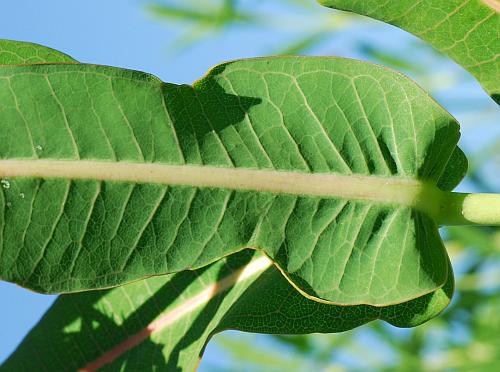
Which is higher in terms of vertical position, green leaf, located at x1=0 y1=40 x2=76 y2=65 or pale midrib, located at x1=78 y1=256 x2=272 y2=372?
green leaf, located at x1=0 y1=40 x2=76 y2=65

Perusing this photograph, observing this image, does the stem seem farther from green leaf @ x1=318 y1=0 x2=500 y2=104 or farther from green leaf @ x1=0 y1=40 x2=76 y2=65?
green leaf @ x1=0 y1=40 x2=76 y2=65

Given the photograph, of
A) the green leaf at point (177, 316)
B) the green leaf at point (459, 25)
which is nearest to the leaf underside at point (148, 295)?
the green leaf at point (177, 316)

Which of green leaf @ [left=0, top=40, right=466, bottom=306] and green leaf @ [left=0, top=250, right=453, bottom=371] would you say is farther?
green leaf @ [left=0, top=250, right=453, bottom=371]

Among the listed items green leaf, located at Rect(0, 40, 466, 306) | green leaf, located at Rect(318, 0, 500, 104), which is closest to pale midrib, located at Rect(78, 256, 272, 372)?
green leaf, located at Rect(0, 40, 466, 306)

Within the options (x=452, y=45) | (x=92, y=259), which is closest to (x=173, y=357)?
(x=92, y=259)

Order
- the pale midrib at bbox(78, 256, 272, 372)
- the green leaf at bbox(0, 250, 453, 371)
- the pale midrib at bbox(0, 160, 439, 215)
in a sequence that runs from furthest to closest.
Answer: the pale midrib at bbox(78, 256, 272, 372) < the green leaf at bbox(0, 250, 453, 371) < the pale midrib at bbox(0, 160, 439, 215)

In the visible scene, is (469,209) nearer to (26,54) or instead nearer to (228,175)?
(228,175)

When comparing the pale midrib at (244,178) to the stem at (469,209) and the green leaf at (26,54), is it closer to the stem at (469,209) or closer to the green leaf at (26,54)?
the stem at (469,209)

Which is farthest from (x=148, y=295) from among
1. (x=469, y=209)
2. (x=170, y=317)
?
(x=469, y=209)
